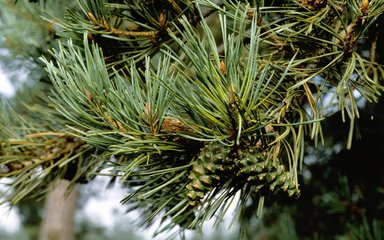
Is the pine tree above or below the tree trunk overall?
above

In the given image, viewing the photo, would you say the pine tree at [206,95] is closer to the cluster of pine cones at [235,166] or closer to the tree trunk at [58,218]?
the cluster of pine cones at [235,166]

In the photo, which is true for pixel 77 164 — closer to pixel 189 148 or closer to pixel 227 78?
pixel 189 148

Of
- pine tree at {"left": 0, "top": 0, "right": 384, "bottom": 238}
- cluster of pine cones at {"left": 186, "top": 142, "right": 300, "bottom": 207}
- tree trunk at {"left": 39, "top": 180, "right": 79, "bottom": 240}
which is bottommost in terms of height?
tree trunk at {"left": 39, "top": 180, "right": 79, "bottom": 240}

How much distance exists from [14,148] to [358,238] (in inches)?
29.1

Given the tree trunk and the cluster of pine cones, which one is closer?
the cluster of pine cones

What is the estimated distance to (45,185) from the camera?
0.81 m

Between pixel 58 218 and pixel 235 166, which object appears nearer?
pixel 235 166

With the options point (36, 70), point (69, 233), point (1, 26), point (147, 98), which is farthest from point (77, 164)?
point (69, 233)

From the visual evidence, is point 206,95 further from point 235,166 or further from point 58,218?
point 58,218

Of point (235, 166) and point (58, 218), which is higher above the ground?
point (235, 166)

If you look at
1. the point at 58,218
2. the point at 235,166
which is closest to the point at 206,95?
the point at 235,166

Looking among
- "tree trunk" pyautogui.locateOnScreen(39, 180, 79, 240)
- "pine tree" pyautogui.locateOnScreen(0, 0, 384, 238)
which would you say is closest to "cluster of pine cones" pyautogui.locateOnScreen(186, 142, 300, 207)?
"pine tree" pyautogui.locateOnScreen(0, 0, 384, 238)

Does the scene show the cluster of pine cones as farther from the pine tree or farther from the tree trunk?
the tree trunk

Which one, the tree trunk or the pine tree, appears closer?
the pine tree
